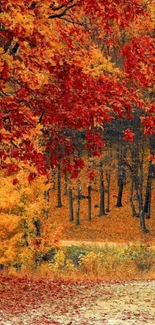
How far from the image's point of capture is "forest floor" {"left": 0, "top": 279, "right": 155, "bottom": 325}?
446 inches

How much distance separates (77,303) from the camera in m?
13.5

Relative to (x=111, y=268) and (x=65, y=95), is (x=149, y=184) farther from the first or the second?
(x=65, y=95)

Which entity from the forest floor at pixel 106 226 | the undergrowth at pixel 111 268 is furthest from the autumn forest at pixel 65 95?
the forest floor at pixel 106 226

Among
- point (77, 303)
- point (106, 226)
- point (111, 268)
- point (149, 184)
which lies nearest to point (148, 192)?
point (149, 184)

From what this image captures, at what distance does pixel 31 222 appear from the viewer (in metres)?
26.2

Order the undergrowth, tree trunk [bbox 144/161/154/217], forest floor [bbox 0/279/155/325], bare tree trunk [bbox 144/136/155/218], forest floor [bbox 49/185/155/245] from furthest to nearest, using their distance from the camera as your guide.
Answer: tree trunk [bbox 144/161/154/217] < bare tree trunk [bbox 144/136/155/218] < forest floor [bbox 49/185/155/245] < the undergrowth < forest floor [bbox 0/279/155/325]

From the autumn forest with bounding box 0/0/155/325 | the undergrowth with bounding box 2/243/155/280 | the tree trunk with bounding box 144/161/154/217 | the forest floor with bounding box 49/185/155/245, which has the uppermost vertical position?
the autumn forest with bounding box 0/0/155/325

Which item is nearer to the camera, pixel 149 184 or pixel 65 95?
pixel 65 95

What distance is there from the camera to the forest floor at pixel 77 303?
446 inches

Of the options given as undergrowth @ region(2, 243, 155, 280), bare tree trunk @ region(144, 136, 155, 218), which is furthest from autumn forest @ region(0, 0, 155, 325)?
bare tree trunk @ region(144, 136, 155, 218)

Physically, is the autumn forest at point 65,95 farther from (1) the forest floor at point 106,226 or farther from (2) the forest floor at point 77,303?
(1) the forest floor at point 106,226

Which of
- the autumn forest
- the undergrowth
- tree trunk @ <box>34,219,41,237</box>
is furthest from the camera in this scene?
tree trunk @ <box>34,219,41,237</box>

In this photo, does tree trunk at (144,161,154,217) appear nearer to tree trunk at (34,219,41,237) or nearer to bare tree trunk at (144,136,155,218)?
bare tree trunk at (144,136,155,218)

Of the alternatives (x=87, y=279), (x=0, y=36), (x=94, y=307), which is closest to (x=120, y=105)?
(x=0, y=36)
